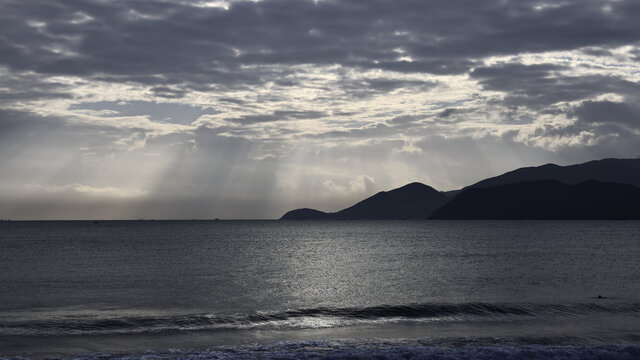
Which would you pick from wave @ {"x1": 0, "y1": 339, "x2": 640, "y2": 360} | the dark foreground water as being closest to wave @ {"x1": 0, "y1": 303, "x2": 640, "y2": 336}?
the dark foreground water

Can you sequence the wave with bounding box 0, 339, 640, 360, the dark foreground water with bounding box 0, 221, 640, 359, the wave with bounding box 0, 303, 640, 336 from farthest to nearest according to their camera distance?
1. the wave with bounding box 0, 303, 640, 336
2. the dark foreground water with bounding box 0, 221, 640, 359
3. the wave with bounding box 0, 339, 640, 360

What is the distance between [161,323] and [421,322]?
18920 millimetres

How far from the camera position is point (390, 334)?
3497 cm

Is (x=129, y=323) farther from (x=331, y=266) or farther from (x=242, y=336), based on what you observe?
(x=331, y=266)

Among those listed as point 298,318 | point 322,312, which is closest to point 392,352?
point 298,318

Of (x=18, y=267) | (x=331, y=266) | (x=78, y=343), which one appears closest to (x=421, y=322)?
(x=78, y=343)

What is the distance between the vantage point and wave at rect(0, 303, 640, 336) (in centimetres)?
3700

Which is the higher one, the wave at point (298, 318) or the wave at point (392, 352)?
the wave at point (392, 352)

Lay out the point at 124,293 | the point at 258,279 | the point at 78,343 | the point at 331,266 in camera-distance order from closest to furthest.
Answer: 1. the point at 78,343
2. the point at 124,293
3. the point at 258,279
4. the point at 331,266

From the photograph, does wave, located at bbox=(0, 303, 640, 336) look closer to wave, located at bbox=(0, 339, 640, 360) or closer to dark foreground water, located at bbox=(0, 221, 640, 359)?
dark foreground water, located at bbox=(0, 221, 640, 359)

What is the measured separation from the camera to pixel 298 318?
40656mm

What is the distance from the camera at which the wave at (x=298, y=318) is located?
121ft

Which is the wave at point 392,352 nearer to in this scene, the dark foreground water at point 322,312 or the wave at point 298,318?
the dark foreground water at point 322,312

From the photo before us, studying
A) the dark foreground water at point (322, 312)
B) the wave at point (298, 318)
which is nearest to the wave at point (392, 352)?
the dark foreground water at point (322, 312)
